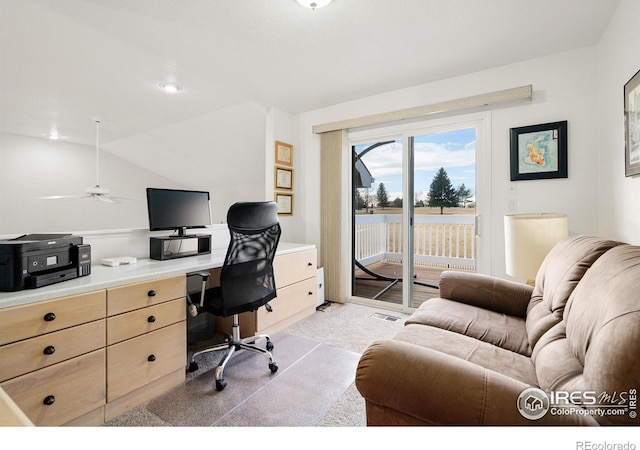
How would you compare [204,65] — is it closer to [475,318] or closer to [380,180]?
[380,180]

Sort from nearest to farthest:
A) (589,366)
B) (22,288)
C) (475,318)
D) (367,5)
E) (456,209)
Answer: (589,366), (22,288), (475,318), (367,5), (456,209)

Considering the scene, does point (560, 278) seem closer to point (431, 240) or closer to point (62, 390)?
point (431, 240)

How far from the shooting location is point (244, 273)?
6.68ft

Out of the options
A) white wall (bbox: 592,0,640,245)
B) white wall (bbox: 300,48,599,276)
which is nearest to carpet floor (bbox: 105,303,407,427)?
white wall (bbox: 300,48,599,276)

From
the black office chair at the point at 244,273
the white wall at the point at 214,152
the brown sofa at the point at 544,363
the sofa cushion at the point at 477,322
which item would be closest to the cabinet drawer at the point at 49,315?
the black office chair at the point at 244,273

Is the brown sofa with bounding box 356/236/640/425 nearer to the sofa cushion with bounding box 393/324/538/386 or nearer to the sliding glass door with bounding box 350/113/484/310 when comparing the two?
the sofa cushion with bounding box 393/324/538/386

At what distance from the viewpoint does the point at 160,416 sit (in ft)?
5.23

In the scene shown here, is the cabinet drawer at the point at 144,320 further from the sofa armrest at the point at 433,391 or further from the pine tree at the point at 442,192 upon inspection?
the pine tree at the point at 442,192

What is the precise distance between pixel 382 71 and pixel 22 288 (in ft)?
9.48

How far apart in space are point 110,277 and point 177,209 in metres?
0.85

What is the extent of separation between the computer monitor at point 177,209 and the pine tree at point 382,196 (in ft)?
6.48

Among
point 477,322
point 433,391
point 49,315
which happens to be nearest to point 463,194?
point 477,322

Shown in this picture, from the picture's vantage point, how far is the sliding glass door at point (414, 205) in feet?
9.88
